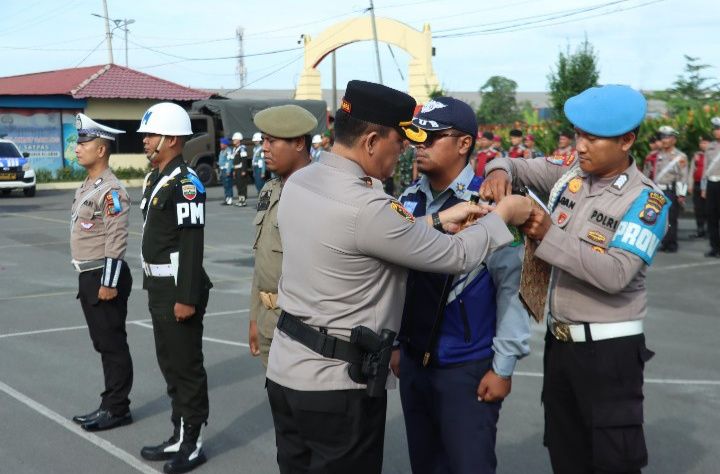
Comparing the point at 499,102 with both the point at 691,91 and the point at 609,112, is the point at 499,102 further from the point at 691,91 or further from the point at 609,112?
the point at 609,112

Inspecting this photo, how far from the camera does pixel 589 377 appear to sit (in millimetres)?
3459

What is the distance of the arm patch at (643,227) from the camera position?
3.26m

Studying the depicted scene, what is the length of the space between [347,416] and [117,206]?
3.52 meters

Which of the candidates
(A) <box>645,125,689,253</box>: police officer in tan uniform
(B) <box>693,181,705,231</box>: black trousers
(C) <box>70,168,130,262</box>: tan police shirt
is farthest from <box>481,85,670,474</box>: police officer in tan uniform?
(B) <box>693,181,705,231</box>: black trousers

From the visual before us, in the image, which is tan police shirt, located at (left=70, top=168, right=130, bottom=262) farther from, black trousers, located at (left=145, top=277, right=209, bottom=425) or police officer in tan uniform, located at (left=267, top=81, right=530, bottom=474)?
police officer in tan uniform, located at (left=267, top=81, right=530, bottom=474)

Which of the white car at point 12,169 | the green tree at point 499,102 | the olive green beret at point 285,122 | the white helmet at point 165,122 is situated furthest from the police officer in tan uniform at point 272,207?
the green tree at point 499,102

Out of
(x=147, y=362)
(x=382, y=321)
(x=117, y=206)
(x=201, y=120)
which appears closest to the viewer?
(x=382, y=321)

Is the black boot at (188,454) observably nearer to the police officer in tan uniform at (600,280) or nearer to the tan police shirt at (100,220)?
the tan police shirt at (100,220)

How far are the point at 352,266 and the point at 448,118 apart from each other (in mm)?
1009

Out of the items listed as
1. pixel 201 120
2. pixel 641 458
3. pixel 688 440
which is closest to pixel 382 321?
pixel 641 458

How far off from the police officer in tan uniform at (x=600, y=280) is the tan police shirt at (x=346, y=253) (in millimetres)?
→ 420

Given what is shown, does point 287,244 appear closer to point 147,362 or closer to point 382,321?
point 382,321

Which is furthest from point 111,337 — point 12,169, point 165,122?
point 12,169

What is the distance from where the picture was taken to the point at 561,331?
3.56 metres
